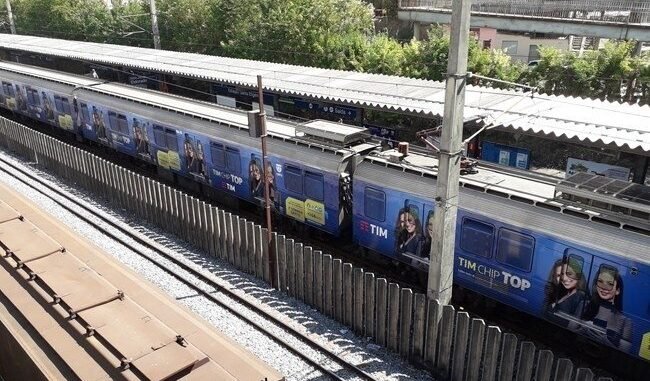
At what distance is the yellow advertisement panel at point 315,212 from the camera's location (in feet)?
50.0

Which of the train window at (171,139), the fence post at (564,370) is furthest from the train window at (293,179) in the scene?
the fence post at (564,370)

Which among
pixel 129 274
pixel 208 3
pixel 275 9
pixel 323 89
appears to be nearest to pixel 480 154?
pixel 323 89

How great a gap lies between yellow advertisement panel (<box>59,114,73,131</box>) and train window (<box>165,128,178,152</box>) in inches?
375

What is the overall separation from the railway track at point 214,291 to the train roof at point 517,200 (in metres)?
4.23

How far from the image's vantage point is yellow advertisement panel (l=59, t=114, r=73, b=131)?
88.9ft

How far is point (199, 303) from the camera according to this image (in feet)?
41.9

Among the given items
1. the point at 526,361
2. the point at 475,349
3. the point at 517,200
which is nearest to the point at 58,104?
the point at 517,200

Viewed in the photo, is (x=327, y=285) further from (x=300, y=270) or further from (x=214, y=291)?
(x=214, y=291)

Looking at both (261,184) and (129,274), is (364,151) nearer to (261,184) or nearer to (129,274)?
(261,184)

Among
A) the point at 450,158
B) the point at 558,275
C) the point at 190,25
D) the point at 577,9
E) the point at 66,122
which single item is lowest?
the point at 66,122

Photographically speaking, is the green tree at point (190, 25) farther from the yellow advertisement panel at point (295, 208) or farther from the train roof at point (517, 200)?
the train roof at point (517, 200)

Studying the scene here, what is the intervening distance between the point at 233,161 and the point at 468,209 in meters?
8.53

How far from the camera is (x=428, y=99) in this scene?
1878 cm

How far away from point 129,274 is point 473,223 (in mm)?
7150
